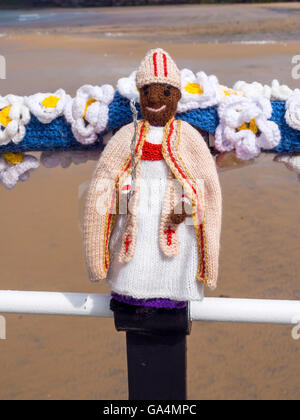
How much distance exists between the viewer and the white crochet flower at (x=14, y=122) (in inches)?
39.5

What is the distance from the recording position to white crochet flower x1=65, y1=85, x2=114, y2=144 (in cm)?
99

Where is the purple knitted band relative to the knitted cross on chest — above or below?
below

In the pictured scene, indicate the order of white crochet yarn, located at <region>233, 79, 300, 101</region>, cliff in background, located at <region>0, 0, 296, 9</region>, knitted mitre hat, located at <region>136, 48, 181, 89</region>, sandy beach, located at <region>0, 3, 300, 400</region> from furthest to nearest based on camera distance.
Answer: cliff in background, located at <region>0, 0, 296, 9</region> < sandy beach, located at <region>0, 3, 300, 400</region> < white crochet yarn, located at <region>233, 79, 300, 101</region> < knitted mitre hat, located at <region>136, 48, 181, 89</region>

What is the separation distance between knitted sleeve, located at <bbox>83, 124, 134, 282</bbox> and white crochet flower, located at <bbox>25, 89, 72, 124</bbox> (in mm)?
143

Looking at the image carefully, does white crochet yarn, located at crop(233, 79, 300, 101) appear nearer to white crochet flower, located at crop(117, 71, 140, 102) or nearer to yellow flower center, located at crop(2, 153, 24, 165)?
white crochet flower, located at crop(117, 71, 140, 102)

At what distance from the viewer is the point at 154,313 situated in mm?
963

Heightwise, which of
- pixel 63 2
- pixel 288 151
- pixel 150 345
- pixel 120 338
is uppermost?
pixel 63 2

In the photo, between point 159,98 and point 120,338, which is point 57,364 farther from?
point 159,98

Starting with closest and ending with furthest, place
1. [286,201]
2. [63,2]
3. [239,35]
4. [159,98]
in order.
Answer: [159,98], [286,201], [239,35], [63,2]

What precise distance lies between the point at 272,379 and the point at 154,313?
1157 mm

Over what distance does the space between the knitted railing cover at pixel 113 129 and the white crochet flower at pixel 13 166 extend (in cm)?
2

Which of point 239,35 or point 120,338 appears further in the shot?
point 239,35

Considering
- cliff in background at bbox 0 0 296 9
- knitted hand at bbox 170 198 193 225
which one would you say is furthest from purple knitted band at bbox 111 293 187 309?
cliff in background at bbox 0 0 296 9
